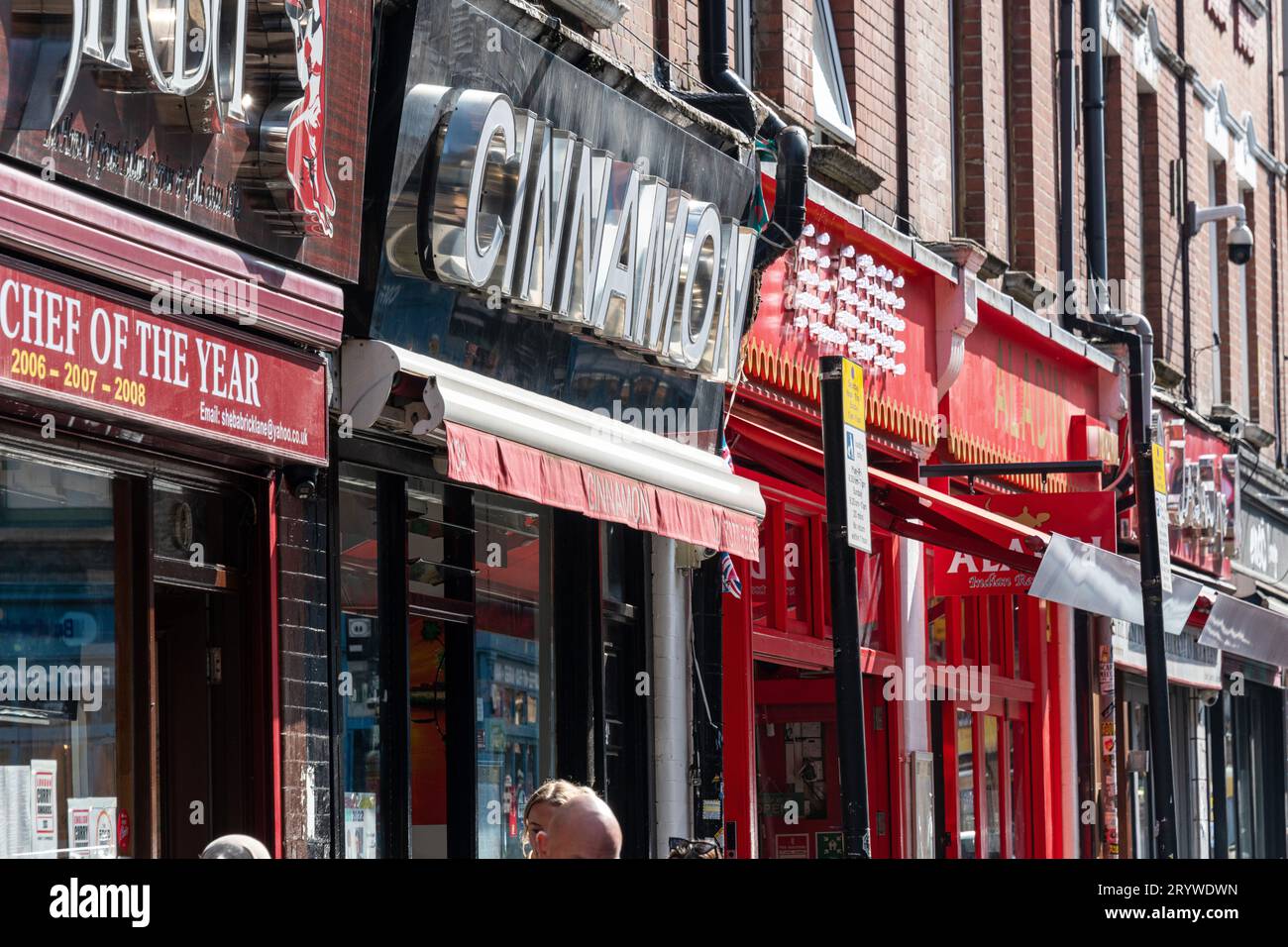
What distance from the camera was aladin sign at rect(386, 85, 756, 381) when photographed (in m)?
8.76

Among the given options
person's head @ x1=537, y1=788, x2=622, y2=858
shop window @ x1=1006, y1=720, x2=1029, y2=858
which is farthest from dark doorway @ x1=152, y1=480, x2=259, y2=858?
shop window @ x1=1006, y1=720, x2=1029, y2=858

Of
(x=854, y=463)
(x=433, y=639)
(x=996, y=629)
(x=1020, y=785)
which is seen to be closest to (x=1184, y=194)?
(x=996, y=629)

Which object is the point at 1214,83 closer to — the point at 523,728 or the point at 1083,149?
the point at 1083,149

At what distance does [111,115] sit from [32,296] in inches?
28.2

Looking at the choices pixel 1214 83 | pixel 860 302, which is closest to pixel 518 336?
pixel 860 302

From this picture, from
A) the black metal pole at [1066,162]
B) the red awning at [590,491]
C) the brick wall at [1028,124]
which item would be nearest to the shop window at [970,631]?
the brick wall at [1028,124]

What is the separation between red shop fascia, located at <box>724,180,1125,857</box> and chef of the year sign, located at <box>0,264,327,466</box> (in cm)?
494

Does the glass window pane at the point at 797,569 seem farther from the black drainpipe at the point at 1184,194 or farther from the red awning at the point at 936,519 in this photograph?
the black drainpipe at the point at 1184,194

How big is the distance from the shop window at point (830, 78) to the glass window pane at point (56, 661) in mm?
8248

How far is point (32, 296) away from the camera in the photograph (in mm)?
6262

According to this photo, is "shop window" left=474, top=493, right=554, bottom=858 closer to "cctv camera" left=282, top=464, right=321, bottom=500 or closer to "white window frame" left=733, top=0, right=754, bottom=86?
"cctv camera" left=282, top=464, right=321, bottom=500

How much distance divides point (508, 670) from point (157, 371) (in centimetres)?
384

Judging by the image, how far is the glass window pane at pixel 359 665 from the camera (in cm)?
883

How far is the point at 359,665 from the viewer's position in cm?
894
